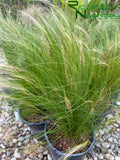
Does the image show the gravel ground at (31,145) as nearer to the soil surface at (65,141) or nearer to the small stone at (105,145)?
the small stone at (105,145)

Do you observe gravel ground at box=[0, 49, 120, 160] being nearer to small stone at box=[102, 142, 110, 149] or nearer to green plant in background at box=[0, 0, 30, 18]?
small stone at box=[102, 142, 110, 149]

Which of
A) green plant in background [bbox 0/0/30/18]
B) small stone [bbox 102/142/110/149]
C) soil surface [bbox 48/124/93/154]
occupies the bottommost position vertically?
small stone [bbox 102/142/110/149]

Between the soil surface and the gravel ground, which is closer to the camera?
the soil surface

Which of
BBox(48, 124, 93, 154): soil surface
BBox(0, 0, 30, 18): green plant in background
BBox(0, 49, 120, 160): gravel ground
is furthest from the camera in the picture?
BBox(0, 0, 30, 18): green plant in background

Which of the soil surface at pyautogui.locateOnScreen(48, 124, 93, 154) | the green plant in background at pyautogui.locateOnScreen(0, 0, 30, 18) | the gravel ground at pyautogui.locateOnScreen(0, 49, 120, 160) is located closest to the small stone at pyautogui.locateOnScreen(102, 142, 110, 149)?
the gravel ground at pyautogui.locateOnScreen(0, 49, 120, 160)

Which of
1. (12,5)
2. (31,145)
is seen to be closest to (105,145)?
(31,145)

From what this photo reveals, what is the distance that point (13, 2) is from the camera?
3.52 meters

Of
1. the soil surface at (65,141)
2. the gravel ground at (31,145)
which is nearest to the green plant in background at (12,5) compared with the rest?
the gravel ground at (31,145)

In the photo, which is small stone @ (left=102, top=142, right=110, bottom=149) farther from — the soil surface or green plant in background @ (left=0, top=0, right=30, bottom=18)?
green plant in background @ (left=0, top=0, right=30, bottom=18)

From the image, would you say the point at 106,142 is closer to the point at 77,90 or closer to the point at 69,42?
the point at 77,90

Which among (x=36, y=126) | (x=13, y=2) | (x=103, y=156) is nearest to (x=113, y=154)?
(x=103, y=156)

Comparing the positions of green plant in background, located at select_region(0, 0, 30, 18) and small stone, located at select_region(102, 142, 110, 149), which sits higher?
green plant in background, located at select_region(0, 0, 30, 18)

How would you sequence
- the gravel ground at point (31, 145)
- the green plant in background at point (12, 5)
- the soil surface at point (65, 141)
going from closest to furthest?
the soil surface at point (65, 141)
the gravel ground at point (31, 145)
the green plant in background at point (12, 5)

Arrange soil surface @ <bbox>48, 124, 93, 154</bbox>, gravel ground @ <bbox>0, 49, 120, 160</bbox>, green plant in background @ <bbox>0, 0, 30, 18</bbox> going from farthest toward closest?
green plant in background @ <bbox>0, 0, 30, 18</bbox> → gravel ground @ <bbox>0, 49, 120, 160</bbox> → soil surface @ <bbox>48, 124, 93, 154</bbox>
